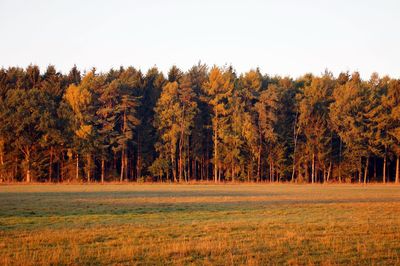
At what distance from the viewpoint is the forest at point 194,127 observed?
72.3 meters

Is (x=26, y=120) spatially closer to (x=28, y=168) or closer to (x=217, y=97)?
(x=28, y=168)

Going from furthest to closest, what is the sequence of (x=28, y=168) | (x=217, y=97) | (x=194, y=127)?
(x=194, y=127), (x=217, y=97), (x=28, y=168)

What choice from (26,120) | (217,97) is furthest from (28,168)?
(217,97)

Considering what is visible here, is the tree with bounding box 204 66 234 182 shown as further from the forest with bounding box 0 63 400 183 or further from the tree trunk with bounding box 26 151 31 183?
the tree trunk with bounding box 26 151 31 183

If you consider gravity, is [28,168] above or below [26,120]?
below

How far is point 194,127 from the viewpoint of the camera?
79.8 metres

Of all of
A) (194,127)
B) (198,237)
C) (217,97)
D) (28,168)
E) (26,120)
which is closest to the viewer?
(198,237)

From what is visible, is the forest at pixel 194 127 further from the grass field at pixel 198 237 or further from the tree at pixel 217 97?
the grass field at pixel 198 237

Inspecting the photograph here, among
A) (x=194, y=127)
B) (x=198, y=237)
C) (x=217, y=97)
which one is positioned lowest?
(x=198, y=237)

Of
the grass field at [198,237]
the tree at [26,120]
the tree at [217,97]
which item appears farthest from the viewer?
the tree at [217,97]

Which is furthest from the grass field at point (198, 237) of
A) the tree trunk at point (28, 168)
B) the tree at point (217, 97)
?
the tree at point (217, 97)

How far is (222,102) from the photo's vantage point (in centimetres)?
7862

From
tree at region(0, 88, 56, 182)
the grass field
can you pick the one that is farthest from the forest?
the grass field

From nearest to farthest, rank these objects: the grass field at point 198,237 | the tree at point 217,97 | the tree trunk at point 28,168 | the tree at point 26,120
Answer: the grass field at point 198,237, the tree at point 26,120, the tree trunk at point 28,168, the tree at point 217,97
